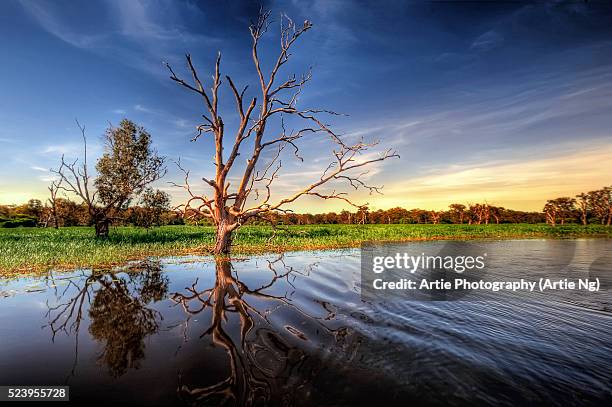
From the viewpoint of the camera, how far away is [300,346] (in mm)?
5012

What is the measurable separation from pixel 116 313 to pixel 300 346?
174 inches

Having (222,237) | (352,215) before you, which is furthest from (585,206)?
(222,237)

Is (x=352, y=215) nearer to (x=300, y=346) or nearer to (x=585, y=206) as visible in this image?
(x=585, y=206)

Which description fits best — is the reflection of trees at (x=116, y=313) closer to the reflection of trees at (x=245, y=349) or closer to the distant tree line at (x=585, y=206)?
the reflection of trees at (x=245, y=349)

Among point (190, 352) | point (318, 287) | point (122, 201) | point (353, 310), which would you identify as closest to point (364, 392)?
point (190, 352)

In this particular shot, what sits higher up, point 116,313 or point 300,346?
point 300,346

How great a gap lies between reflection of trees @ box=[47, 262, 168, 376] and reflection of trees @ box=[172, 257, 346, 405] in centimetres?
95

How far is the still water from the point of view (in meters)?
3.70

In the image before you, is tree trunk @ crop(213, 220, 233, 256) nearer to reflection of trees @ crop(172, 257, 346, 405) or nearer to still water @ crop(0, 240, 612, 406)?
still water @ crop(0, 240, 612, 406)

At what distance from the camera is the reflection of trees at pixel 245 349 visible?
11.9ft

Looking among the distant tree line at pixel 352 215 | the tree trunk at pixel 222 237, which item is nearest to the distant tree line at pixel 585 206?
the distant tree line at pixel 352 215

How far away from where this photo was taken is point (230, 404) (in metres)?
Answer: 3.42

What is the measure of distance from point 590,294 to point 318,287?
7.79 meters

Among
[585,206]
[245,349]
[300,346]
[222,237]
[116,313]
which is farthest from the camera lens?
[585,206]
